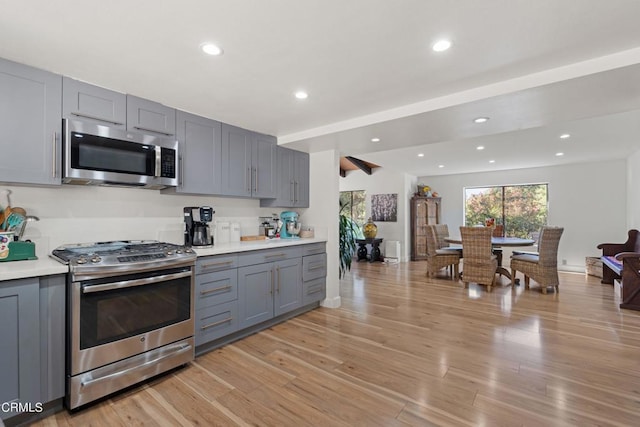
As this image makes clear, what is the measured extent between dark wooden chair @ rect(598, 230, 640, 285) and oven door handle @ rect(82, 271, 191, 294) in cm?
625

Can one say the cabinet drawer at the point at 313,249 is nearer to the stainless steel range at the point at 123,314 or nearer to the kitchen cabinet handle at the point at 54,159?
the stainless steel range at the point at 123,314

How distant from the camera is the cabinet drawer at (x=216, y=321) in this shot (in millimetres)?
2564

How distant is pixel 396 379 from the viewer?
223cm

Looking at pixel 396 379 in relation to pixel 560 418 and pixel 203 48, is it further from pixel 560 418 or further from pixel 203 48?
pixel 203 48

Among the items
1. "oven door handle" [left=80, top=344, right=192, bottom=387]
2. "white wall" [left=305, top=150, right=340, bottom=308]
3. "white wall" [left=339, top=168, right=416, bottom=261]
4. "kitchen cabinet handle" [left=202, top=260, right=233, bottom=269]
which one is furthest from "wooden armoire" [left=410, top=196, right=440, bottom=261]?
"oven door handle" [left=80, top=344, right=192, bottom=387]

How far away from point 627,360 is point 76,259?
4.18 m

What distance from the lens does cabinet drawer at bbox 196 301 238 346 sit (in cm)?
256

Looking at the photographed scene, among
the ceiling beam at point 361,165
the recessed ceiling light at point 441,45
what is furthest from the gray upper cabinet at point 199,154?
the ceiling beam at point 361,165

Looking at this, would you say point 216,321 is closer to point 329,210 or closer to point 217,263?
point 217,263

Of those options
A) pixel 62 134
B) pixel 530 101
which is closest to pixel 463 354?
pixel 530 101

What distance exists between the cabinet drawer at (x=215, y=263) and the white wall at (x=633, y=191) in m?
6.48

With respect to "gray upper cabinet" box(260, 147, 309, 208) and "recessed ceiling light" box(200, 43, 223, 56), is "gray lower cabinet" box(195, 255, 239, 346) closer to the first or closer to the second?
"gray upper cabinet" box(260, 147, 309, 208)

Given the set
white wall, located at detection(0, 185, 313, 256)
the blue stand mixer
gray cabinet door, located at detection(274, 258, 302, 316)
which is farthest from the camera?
the blue stand mixer

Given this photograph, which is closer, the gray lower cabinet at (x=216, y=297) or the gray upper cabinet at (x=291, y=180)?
the gray lower cabinet at (x=216, y=297)
